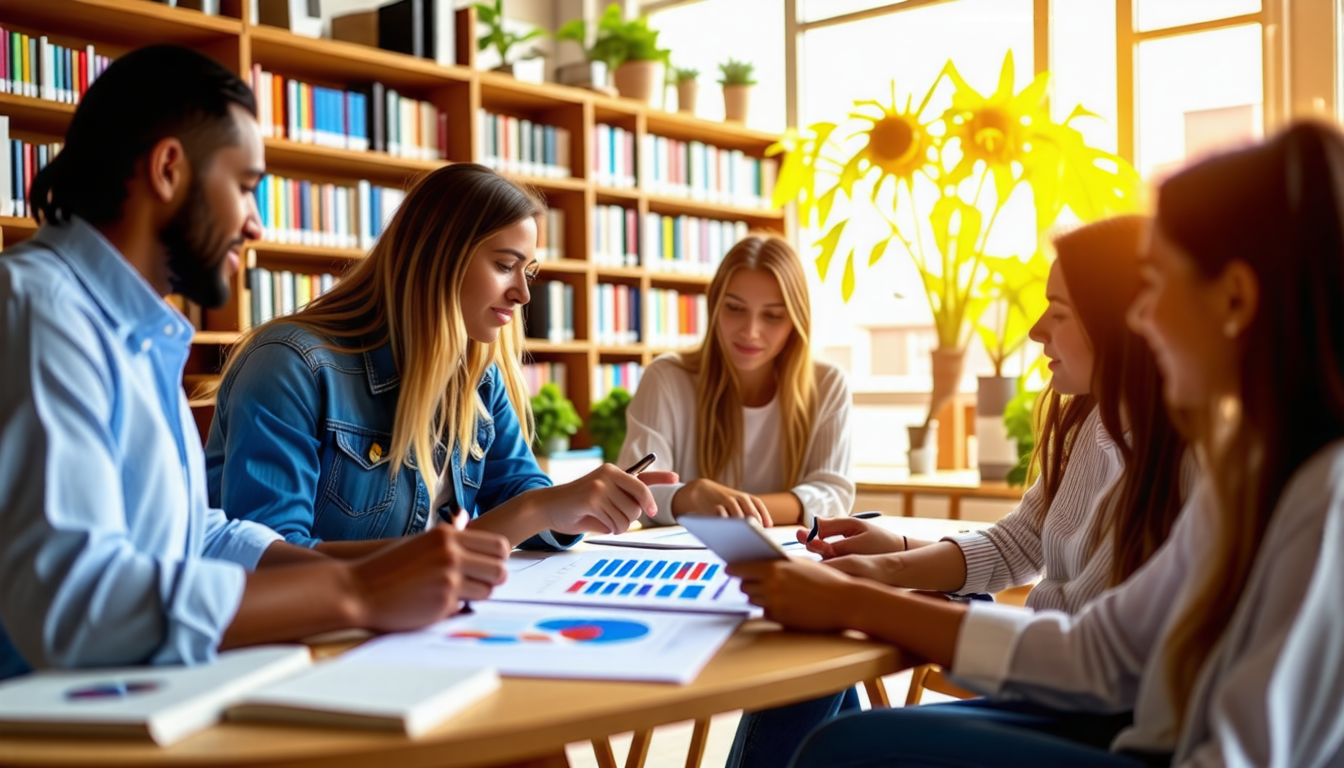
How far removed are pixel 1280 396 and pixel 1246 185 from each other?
6.7 inches

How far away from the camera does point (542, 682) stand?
99cm

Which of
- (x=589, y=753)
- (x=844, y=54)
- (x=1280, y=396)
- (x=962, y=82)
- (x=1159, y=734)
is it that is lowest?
(x=589, y=753)

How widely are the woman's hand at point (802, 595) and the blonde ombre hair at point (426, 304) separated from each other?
2.56ft

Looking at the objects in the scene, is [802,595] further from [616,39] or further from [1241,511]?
[616,39]

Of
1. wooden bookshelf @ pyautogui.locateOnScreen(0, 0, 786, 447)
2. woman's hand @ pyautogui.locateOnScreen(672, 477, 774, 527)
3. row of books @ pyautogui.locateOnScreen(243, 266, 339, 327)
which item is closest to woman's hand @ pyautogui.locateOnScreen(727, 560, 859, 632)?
woman's hand @ pyautogui.locateOnScreen(672, 477, 774, 527)

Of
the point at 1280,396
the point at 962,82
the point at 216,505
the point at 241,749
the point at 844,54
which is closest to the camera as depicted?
the point at 241,749

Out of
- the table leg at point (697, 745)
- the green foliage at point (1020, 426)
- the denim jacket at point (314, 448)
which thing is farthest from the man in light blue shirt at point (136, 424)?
the green foliage at point (1020, 426)

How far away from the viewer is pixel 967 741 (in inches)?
44.7

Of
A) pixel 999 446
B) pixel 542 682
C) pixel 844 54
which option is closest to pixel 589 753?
pixel 999 446

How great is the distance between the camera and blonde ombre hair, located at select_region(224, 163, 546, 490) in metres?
1.84

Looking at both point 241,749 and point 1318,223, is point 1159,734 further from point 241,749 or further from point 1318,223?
point 241,749

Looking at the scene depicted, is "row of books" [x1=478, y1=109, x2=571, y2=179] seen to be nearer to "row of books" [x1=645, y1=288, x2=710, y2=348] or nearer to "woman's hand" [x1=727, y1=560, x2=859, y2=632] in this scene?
"row of books" [x1=645, y1=288, x2=710, y2=348]

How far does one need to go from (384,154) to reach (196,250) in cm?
338

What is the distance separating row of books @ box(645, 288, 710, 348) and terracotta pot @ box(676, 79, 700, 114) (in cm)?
86
